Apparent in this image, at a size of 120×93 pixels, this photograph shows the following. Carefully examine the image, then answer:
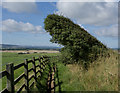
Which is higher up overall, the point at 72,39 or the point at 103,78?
the point at 72,39

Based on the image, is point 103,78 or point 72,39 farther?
point 72,39

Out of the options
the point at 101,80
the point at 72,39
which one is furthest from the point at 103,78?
the point at 72,39

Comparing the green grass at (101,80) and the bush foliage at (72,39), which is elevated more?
the bush foliage at (72,39)

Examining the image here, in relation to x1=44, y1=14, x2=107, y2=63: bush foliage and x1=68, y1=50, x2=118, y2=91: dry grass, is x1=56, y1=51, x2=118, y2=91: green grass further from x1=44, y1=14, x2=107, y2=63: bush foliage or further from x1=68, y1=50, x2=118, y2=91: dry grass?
x1=44, y1=14, x2=107, y2=63: bush foliage

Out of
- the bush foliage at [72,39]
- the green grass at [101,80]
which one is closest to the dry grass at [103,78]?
the green grass at [101,80]

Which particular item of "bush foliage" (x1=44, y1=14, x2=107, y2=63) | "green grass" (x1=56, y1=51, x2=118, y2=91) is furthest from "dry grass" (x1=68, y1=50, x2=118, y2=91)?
"bush foliage" (x1=44, y1=14, x2=107, y2=63)

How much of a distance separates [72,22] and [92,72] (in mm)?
7421

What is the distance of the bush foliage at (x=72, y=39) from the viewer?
1028 centimetres

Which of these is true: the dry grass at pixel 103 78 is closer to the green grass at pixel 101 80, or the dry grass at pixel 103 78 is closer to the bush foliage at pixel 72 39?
the green grass at pixel 101 80

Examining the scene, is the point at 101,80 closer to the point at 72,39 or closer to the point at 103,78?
the point at 103,78

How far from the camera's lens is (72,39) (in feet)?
34.2

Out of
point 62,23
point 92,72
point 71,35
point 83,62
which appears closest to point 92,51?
point 83,62

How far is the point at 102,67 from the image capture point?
5895mm

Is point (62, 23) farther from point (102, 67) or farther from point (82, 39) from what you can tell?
point (102, 67)
